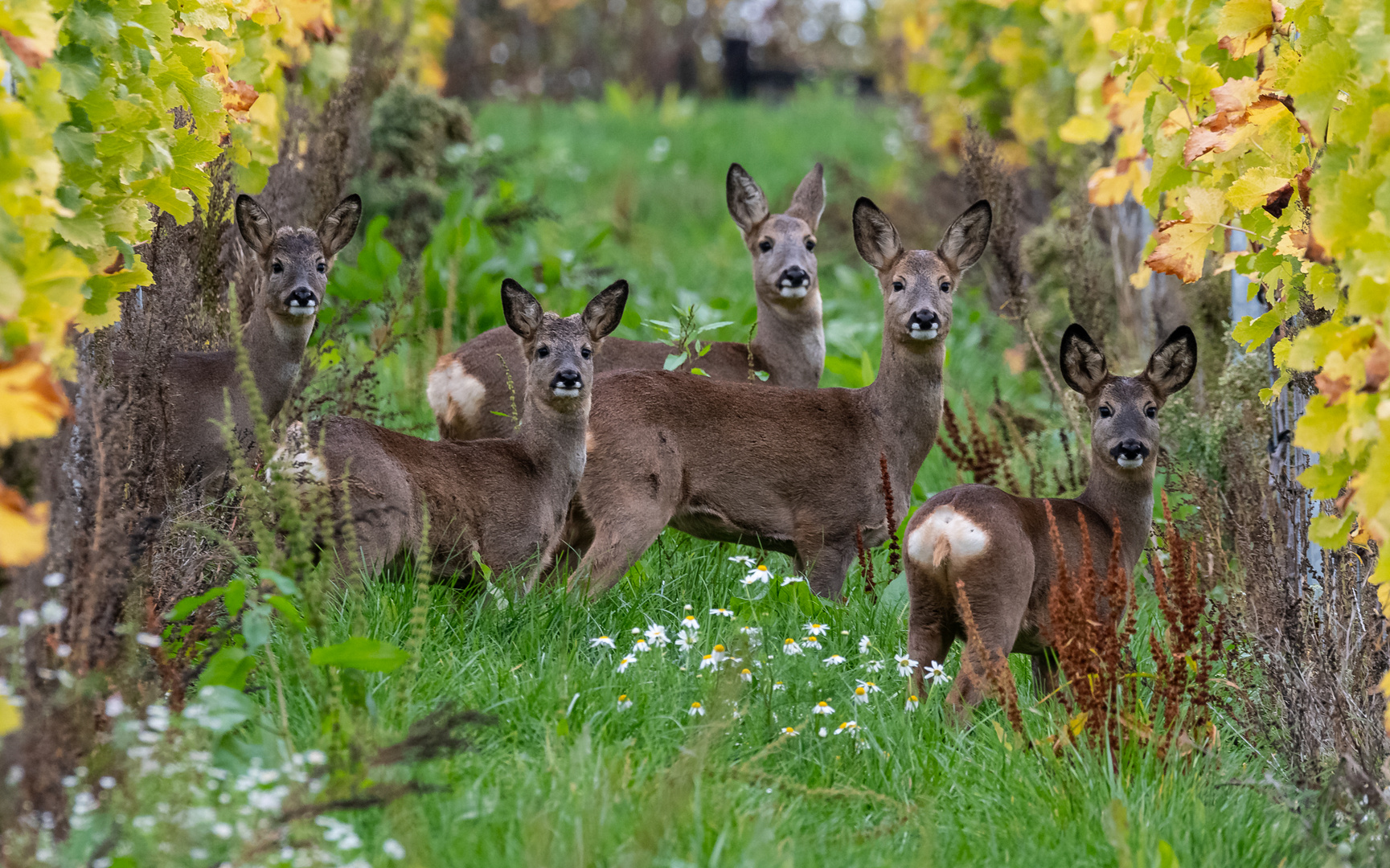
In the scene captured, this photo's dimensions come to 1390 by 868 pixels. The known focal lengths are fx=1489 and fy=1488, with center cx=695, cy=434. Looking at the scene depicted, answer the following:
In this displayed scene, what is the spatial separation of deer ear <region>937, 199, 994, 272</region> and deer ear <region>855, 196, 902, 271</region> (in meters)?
0.20

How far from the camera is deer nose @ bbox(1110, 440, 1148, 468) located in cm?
496

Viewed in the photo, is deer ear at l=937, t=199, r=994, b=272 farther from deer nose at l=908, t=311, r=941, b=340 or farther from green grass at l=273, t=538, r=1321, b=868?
green grass at l=273, t=538, r=1321, b=868

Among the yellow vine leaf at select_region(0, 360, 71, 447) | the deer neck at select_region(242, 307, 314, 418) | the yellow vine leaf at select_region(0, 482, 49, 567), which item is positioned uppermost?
the yellow vine leaf at select_region(0, 360, 71, 447)

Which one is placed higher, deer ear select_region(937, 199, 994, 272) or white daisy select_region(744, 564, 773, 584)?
→ deer ear select_region(937, 199, 994, 272)

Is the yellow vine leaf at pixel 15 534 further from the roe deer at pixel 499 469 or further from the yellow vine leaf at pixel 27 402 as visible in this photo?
the roe deer at pixel 499 469

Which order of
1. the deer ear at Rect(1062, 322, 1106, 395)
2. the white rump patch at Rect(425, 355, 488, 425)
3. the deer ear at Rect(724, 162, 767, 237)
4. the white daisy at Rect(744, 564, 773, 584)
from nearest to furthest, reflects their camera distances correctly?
the white daisy at Rect(744, 564, 773, 584), the deer ear at Rect(1062, 322, 1106, 395), the white rump patch at Rect(425, 355, 488, 425), the deer ear at Rect(724, 162, 767, 237)

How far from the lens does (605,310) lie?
225 inches

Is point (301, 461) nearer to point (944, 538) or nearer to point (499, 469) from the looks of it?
point (499, 469)

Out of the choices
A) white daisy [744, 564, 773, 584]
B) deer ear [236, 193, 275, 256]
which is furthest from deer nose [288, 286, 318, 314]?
white daisy [744, 564, 773, 584]

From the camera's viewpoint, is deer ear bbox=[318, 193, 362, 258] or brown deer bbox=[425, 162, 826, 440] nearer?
deer ear bbox=[318, 193, 362, 258]

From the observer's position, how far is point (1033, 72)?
1018 cm

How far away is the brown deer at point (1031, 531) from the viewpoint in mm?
4414

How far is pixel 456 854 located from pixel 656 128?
565 inches

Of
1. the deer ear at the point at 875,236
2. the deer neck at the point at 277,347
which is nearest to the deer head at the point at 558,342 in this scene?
the deer neck at the point at 277,347
